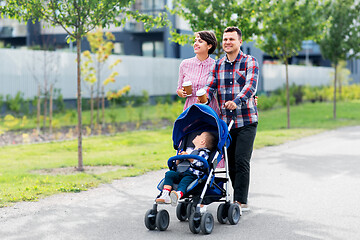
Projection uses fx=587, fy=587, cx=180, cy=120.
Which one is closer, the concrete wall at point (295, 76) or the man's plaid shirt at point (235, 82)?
the man's plaid shirt at point (235, 82)

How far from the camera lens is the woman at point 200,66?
21.6 feet

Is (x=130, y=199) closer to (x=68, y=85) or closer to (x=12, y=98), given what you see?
(x=12, y=98)

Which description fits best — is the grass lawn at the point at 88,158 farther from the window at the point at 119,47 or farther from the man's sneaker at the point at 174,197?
the window at the point at 119,47

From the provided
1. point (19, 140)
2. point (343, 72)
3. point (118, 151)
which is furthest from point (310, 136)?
point (343, 72)

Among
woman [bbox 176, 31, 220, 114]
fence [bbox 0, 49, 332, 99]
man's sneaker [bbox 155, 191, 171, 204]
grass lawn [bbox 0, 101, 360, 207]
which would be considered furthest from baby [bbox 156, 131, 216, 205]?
fence [bbox 0, 49, 332, 99]

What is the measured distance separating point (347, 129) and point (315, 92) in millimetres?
16978

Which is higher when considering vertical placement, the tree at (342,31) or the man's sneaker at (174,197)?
the tree at (342,31)

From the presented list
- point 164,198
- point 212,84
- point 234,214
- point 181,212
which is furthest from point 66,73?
point 164,198

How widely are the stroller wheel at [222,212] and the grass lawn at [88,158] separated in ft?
8.52

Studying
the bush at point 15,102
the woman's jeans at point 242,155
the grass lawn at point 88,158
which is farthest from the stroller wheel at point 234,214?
the bush at point 15,102

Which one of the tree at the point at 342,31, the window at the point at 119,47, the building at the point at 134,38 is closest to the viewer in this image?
the tree at the point at 342,31

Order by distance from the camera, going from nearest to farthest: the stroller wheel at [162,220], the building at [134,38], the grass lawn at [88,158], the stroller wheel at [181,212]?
the stroller wheel at [162,220] < the stroller wheel at [181,212] < the grass lawn at [88,158] < the building at [134,38]

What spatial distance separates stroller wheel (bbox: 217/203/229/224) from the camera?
5.98 m

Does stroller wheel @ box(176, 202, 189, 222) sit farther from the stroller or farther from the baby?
the baby
